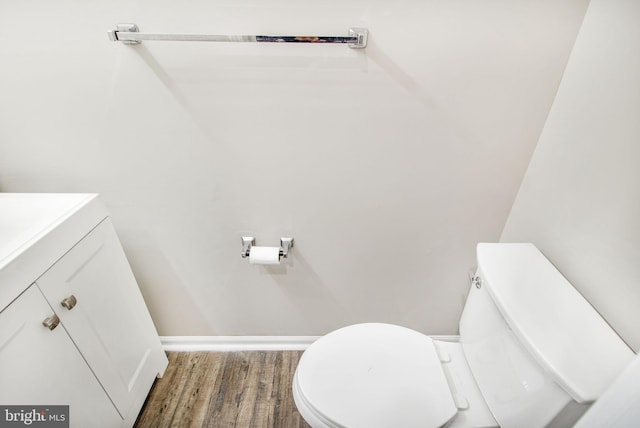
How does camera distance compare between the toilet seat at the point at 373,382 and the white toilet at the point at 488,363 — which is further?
the toilet seat at the point at 373,382

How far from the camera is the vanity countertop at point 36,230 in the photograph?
69cm

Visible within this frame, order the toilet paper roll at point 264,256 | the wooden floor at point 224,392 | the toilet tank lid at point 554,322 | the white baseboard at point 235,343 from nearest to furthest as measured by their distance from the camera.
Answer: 1. the toilet tank lid at point 554,322
2. the toilet paper roll at point 264,256
3. the wooden floor at point 224,392
4. the white baseboard at point 235,343

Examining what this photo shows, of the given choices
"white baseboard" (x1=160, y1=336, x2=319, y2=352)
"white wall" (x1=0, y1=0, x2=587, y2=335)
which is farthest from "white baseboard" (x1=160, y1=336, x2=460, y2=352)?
"white wall" (x1=0, y1=0, x2=587, y2=335)

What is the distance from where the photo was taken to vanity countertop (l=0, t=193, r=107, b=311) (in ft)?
2.25

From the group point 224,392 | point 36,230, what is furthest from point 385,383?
point 36,230

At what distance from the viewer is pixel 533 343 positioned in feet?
2.24

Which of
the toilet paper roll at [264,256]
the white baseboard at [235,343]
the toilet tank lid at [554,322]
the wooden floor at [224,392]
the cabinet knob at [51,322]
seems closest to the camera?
the toilet tank lid at [554,322]

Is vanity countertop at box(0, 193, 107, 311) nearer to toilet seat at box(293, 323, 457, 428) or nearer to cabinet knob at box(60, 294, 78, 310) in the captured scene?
cabinet knob at box(60, 294, 78, 310)

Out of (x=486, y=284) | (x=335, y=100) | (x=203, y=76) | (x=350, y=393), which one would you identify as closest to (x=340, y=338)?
(x=350, y=393)

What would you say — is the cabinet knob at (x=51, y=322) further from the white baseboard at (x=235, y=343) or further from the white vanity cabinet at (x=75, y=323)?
the white baseboard at (x=235, y=343)

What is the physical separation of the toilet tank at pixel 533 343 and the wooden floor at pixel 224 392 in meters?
0.80

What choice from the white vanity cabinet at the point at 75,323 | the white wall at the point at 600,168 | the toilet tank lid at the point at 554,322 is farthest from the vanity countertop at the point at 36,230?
the white wall at the point at 600,168

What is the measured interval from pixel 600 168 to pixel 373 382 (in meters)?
0.85

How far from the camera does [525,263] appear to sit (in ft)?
2.92
